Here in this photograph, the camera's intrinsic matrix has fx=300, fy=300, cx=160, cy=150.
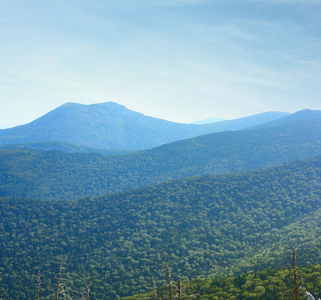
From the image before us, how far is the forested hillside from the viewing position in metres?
118

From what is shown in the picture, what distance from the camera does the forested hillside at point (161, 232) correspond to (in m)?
118

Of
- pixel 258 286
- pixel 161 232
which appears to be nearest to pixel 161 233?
pixel 161 232

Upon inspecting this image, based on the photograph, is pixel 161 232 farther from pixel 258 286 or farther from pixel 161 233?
pixel 258 286

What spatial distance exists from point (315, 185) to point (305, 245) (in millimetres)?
82278

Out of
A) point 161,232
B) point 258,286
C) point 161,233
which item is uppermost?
point 258,286

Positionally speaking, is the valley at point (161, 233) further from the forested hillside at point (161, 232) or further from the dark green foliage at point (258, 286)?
the dark green foliage at point (258, 286)

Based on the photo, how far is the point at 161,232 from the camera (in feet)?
499

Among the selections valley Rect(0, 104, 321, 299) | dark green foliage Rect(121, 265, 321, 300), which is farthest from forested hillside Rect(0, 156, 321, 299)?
dark green foliage Rect(121, 265, 321, 300)

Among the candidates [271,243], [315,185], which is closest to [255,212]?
[271,243]

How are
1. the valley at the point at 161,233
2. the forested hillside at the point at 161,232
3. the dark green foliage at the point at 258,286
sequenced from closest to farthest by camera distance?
the dark green foliage at the point at 258,286
the valley at the point at 161,233
the forested hillside at the point at 161,232

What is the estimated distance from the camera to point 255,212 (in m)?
168

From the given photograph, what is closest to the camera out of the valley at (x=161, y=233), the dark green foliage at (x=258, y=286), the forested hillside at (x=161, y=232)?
the dark green foliage at (x=258, y=286)

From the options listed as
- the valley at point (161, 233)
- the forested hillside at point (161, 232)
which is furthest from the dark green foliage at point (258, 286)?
the forested hillside at point (161, 232)

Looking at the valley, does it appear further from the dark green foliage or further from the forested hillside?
the dark green foliage
